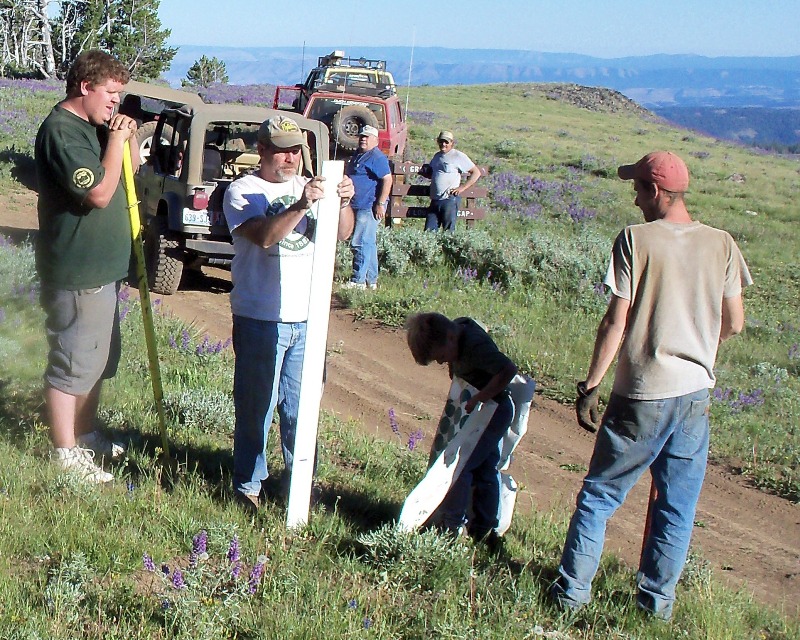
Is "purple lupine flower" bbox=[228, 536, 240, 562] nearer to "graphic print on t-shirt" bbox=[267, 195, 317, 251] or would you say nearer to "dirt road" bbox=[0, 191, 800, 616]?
"graphic print on t-shirt" bbox=[267, 195, 317, 251]

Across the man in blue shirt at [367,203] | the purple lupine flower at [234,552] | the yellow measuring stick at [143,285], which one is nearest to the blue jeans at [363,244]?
the man in blue shirt at [367,203]

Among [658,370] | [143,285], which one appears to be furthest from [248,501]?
[658,370]

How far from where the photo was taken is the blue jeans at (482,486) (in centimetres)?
416

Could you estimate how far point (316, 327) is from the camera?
386cm

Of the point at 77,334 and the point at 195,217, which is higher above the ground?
the point at 77,334

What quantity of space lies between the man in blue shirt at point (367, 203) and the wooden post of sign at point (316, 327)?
237 inches

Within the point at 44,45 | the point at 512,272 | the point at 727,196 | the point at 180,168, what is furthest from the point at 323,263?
the point at 44,45

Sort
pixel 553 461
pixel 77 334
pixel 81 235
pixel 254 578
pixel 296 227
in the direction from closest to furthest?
pixel 254 578 → pixel 296 227 → pixel 81 235 → pixel 77 334 → pixel 553 461

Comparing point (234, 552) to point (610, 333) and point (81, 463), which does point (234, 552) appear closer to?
point (81, 463)

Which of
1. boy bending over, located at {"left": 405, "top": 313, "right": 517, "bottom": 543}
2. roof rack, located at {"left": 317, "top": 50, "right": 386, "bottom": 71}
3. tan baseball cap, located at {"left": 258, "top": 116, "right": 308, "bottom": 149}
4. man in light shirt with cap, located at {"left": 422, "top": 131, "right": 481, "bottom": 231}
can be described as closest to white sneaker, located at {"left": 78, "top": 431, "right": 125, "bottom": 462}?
boy bending over, located at {"left": 405, "top": 313, "right": 517, "bottom": 543}

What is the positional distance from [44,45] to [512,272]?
46776 millimetres

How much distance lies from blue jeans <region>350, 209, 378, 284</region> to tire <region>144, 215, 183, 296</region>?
1.78m

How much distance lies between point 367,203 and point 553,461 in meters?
4.41

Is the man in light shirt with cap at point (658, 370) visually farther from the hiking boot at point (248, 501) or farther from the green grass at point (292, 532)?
the hiking boot at point (248, 501)
